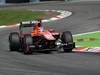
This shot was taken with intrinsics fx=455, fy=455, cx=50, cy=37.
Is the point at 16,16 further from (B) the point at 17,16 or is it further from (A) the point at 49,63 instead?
(A) the point at 49,63

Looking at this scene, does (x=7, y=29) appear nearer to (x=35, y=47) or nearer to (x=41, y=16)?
(x=41, y=16)

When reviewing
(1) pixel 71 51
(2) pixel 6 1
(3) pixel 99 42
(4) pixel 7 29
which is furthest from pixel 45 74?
(2) pixel 6 1

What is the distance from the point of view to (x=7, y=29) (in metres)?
28.2

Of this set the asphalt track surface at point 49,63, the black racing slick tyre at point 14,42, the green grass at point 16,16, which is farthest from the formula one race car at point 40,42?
the green grass at point 16,16

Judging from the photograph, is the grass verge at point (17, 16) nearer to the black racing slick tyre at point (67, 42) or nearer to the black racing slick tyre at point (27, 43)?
the black racing slick tyre at point (67, 42)

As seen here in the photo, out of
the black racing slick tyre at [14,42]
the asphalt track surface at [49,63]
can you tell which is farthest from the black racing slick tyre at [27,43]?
the black racing slick tyre at [14,42]

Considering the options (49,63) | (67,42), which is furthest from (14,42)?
(49,63)

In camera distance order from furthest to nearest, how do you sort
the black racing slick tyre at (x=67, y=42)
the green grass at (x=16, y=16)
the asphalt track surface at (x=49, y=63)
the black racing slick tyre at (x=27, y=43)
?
1. the green grass at (x=16, y=16)
2. the black racing slick tyre at (x=67, y=42)
3. the black racing slick tyre at (x=27, y=43)
4. the asphalt track surface at (x=49, y=63)

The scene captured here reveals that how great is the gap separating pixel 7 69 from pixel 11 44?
4626 millimetres

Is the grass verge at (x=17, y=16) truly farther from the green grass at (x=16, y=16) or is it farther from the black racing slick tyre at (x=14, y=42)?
the black racing slick tyre at (x=14, y=42)

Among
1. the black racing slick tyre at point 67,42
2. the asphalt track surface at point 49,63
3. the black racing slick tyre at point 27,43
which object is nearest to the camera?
the asphalt track surface at point 49,63

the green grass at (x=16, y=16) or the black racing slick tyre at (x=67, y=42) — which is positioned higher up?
the black racing slick tyre at (x=67, y=42)

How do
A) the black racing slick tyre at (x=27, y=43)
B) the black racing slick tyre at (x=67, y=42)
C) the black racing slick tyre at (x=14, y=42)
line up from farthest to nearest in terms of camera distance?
the black racing slick tyre at (x=14, y=42), the black racing slick tyre at (x=67, y=42), the black racing slick tyre at (x=27, y=43)

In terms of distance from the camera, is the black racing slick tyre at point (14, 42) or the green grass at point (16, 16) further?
the green grass at point (16, 16)
